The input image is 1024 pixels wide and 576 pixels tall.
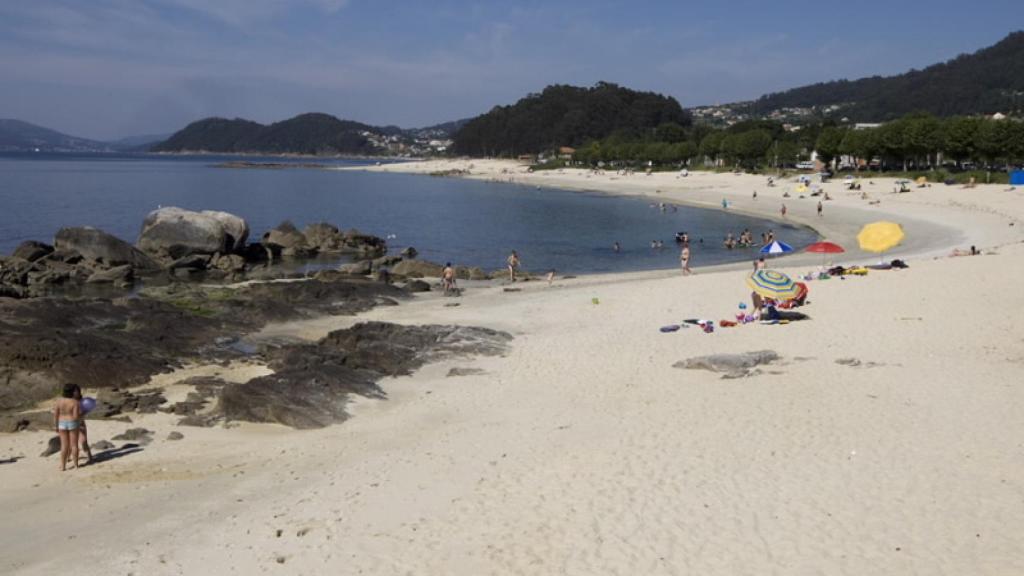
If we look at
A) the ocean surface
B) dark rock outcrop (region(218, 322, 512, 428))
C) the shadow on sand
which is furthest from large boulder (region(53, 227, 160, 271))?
the shadow on sand

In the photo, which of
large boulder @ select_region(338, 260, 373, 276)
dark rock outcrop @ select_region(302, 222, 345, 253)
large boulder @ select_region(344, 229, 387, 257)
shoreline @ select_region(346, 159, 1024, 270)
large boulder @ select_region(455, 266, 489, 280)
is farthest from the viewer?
large boulder @ select_region(344, 229, 387, 257)

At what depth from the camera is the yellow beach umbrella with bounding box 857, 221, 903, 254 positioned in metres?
27.2

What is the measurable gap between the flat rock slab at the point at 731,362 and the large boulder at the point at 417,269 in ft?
61.7

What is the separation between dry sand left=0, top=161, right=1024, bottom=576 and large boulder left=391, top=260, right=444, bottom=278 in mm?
14566

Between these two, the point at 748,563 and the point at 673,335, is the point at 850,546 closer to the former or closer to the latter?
the point at 748,563

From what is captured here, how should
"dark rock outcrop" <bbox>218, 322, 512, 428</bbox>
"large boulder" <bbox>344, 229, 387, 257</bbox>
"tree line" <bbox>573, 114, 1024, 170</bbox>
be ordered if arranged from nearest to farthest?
1. "dark rock outcrop" <bbox>218, 322, 512, 428</bbox>
2. "large boulder" <bbox>344, 229, 387, 257</bbox>
3. "tree line" <bbox>573, 114, 1024, 170</bbox>

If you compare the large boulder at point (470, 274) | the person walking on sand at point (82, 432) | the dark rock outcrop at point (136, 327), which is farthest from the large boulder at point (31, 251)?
the person walking on sand at point (82, 432)

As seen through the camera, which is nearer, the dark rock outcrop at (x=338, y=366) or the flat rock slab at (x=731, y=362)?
the dark rock outcrop at (x=338, y=366)

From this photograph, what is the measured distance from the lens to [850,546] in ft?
28.8

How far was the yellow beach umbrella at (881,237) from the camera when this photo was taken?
27203 millimetres

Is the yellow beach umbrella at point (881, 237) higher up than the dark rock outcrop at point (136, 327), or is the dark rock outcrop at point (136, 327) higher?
the yellow beach umbrella at point (881, 237)

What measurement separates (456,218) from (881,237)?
1770 inches

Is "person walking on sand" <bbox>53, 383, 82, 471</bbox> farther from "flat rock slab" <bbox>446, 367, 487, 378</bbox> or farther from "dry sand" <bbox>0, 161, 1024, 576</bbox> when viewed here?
"flat rock slab" <bbox>446, 367, 487, 378</bbox>

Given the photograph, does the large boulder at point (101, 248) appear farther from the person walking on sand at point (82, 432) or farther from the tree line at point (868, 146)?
the tree line at point (868, 146)
